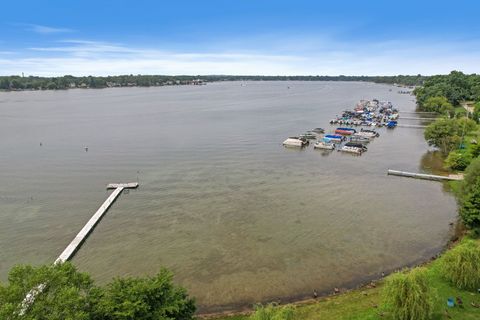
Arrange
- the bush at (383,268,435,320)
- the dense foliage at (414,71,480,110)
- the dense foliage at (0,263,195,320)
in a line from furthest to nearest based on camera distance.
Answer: the dense foliage at (414,71,480,110), the bush at (383,268,435,320), the dense foliage at (0,263,195,320)

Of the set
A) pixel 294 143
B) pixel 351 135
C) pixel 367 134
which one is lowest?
pixel 294 143

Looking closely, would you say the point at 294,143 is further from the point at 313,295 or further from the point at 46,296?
the point at 46,296

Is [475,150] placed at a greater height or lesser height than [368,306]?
greater

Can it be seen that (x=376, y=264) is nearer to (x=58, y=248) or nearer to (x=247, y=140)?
(x=58, y=248)

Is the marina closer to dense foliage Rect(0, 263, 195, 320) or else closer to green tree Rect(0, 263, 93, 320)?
dense foliage Rect(0, 263, 195, 320)

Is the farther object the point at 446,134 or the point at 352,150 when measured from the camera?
the point at 352,150

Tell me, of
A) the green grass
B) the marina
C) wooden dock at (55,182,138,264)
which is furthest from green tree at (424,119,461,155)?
wooden dock at (55,182,138,264)

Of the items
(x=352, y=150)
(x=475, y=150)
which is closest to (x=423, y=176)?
(x=475, y=150)
